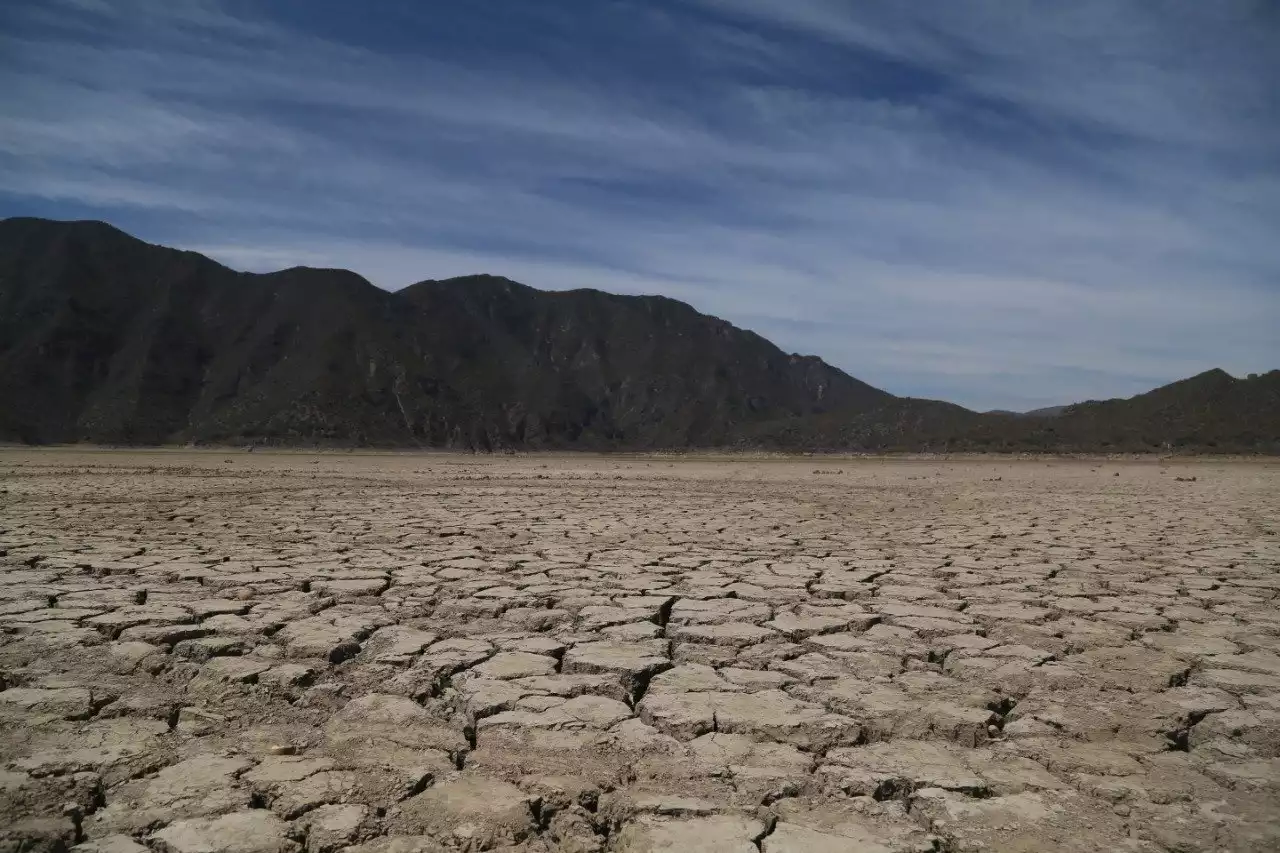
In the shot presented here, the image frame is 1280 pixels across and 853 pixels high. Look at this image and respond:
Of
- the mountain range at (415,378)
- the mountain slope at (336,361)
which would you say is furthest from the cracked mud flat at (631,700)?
the mountain slope at (336,361)

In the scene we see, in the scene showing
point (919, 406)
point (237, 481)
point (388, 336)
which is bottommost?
Answer: point (237, 481)

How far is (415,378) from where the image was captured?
6066cm

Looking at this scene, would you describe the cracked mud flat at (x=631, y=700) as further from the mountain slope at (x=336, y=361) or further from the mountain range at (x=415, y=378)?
the mountain slope at (x=336, y=361)

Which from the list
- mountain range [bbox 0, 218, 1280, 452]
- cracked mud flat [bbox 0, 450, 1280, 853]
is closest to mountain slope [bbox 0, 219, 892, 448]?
mountain range [bbox 0, 218, 1280, 452]

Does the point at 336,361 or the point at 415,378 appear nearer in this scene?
the point at 336,361

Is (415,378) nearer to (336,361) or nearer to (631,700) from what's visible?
A: (336,361)

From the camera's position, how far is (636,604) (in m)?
3.39

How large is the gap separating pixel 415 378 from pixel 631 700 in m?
61.3

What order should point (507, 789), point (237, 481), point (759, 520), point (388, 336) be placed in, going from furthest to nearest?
1. point (388, 336)
2. point (237, 481)
3. point (759, 520)
4. point (507, 789)

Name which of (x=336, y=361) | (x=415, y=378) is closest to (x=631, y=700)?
(x=336, y=361)

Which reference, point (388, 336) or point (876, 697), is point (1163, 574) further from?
point (388, 336)

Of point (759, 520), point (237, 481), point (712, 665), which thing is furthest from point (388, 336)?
point (712, 665)

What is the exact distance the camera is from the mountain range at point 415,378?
41.4 meters

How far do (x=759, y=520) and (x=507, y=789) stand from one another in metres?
5.77
